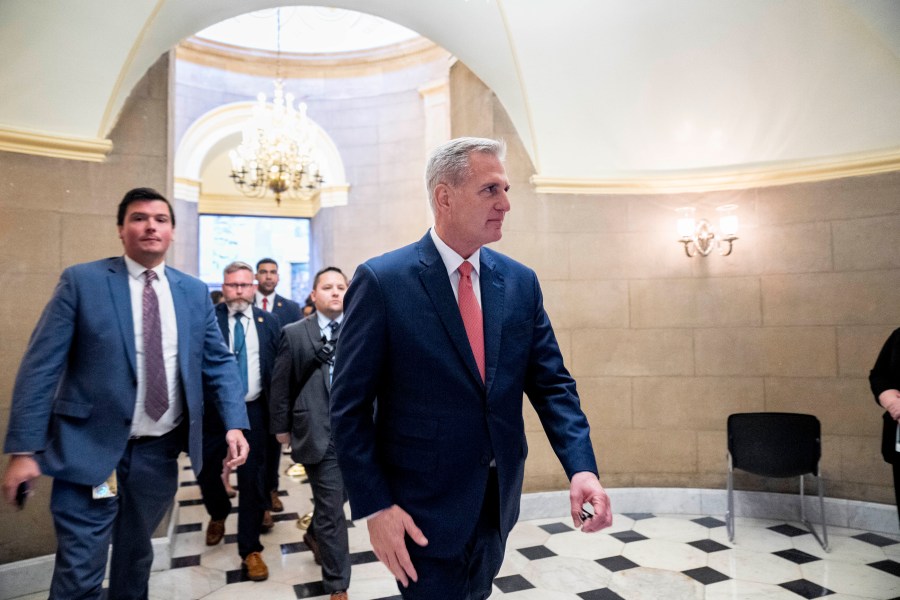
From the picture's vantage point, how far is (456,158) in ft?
5.55

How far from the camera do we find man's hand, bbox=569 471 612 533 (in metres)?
1.54

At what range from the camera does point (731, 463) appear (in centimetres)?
443

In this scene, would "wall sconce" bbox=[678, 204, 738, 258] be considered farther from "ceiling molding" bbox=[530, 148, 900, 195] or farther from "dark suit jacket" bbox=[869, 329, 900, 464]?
"dark suit jacket" bbox=[869, 329, 900, 464]

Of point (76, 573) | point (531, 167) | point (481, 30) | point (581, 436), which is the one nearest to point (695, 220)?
point (531, 167)

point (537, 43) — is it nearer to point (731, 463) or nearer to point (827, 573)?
point (731, 463)

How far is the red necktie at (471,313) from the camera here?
170 centimetres

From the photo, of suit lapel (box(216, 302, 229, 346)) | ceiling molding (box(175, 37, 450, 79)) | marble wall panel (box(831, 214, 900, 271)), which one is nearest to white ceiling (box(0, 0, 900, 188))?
marble wall panel (box(831, 214, 900, 271))

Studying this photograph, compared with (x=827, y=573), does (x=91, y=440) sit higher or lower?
higher

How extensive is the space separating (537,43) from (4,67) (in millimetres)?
3452

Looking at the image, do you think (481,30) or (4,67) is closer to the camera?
(4,67)

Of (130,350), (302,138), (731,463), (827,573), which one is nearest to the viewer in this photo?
(130,350)

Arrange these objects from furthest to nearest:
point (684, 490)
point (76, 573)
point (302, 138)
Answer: point (302, 138)
point (684, 490)
point (76, 573)

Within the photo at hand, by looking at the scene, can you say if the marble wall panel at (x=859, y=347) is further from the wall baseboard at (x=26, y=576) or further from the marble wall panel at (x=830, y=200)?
the wall baseboard at (x=26, y=576)

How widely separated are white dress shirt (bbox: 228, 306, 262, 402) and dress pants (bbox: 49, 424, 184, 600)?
1.54 meters
